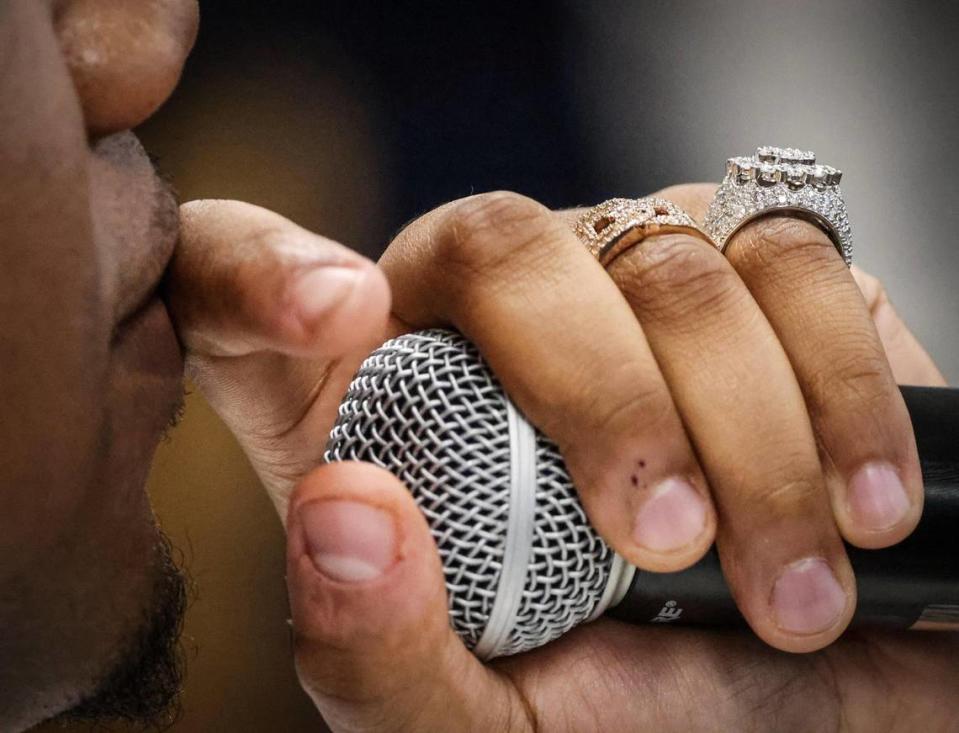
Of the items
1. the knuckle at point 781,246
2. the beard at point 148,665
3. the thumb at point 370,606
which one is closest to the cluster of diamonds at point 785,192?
the knuckle at point 781,246

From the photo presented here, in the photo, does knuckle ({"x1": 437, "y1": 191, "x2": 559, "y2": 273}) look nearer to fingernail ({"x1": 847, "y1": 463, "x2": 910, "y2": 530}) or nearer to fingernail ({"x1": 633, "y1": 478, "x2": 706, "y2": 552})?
fingernail ({"x1": 633, "y1": 478, "x2": 706, "y2": 552})

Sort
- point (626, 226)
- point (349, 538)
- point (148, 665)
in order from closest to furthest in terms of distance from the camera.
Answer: point (349, 538) → point (626, 226) → point (148, 665)

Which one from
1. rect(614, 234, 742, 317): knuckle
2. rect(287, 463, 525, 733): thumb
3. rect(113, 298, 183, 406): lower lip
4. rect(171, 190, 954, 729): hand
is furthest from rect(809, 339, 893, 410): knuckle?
rect(113, 298, 183, 406): lower lip

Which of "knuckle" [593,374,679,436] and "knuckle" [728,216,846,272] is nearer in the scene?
"knuckle" [593,374,679,436]

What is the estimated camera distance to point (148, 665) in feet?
3.34

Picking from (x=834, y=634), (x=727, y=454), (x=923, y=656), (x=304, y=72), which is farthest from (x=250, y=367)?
(x=304, y=72)

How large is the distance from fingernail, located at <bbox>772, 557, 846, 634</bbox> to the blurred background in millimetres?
1249

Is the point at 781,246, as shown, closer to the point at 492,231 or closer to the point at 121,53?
Answer: the point at 492,231

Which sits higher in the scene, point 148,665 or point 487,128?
point 487,128

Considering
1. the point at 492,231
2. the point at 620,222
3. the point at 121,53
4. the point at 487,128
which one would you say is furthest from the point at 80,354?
the point at 487,128

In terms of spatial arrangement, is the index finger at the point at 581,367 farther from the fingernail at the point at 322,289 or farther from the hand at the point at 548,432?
the fingernail at the point at 322,289

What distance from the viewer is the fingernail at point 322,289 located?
73 cm

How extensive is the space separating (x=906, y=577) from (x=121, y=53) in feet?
2.64

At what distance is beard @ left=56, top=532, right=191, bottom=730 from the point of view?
98 centimetres
